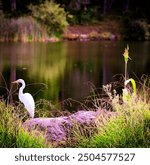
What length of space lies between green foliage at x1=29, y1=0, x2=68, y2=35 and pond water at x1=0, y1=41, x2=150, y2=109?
6.70 feet

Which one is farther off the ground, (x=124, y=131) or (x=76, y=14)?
(x=124, y=131)

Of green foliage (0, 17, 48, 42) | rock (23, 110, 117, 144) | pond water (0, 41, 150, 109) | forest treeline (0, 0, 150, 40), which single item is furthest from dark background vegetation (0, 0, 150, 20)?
rock (23, 110, 117, 144)

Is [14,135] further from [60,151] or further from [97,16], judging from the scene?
[97,16]

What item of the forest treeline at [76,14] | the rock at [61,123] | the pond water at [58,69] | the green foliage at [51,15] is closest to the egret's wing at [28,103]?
the rock at [61,123]

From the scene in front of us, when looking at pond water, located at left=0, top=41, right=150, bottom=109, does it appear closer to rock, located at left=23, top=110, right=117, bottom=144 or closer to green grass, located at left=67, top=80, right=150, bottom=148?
rock, located at left=23, top=110, right=117, bottom=144

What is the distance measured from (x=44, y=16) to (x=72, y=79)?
791 centimetres

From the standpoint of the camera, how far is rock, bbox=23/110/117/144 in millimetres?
3422

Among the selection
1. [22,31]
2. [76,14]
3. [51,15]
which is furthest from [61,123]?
[76,14]

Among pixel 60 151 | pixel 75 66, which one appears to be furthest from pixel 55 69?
pixel 60 151

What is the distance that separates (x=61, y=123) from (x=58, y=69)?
4.14 metres

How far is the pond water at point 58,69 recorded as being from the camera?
18.7 ft

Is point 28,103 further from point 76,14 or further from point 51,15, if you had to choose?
point 76,14

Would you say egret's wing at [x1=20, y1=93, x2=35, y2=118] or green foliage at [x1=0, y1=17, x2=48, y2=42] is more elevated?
egret's wing at [x1=20, y1=93, x2=35, y2=118]

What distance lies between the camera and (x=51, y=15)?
591 inches
